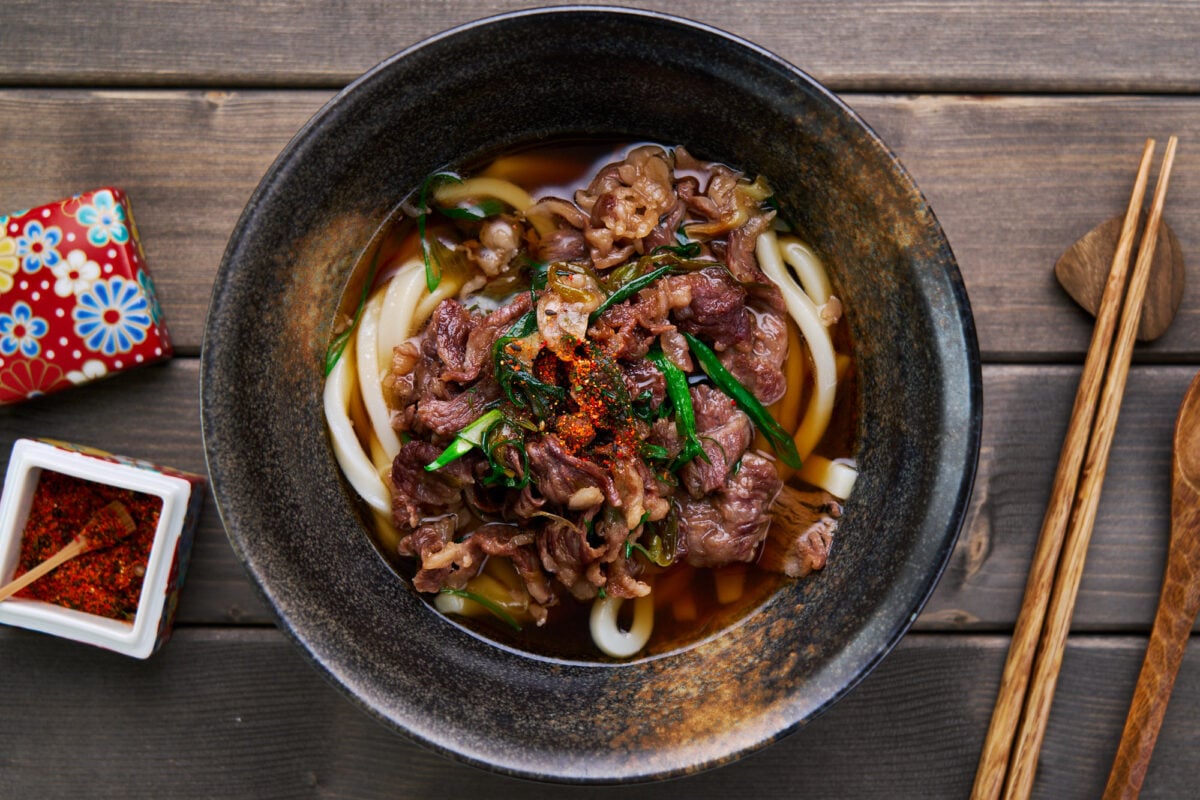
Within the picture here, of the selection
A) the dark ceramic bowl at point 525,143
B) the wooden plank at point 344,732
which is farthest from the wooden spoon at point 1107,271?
the wooden plank at point 344,732

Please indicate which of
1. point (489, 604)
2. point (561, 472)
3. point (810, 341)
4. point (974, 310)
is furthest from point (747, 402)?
point (489, 604)

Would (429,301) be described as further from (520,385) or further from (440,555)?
(440,555)

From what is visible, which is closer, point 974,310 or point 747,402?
point 747,402

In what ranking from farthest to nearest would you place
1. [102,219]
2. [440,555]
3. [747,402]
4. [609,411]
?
→ 1. [102,219]
2. [747,402]
3. [440,555]
4. [609,411]

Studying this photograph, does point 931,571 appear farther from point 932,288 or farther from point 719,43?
point 719,43

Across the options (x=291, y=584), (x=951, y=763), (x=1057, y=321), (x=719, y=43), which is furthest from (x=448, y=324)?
(x=951, y=763)

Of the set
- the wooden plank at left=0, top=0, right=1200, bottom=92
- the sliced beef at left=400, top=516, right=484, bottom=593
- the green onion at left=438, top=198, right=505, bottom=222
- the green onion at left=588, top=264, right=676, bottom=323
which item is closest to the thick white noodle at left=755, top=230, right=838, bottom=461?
the green onion at left=588, top=264, right=676, bottom=323

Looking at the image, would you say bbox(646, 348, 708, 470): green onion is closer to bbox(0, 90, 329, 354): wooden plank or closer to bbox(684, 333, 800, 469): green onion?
bbox(684, 333, 800, 469): green onion
